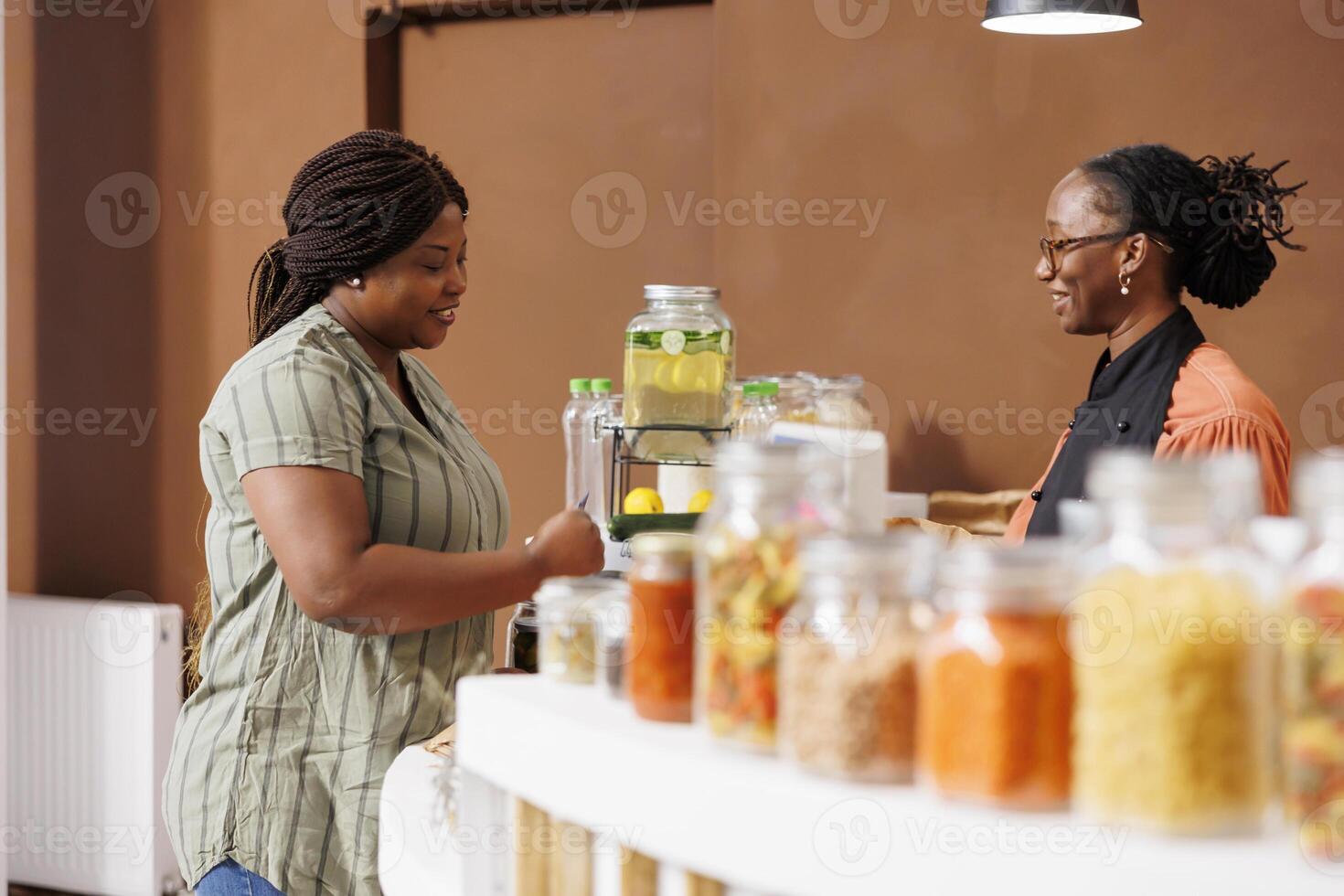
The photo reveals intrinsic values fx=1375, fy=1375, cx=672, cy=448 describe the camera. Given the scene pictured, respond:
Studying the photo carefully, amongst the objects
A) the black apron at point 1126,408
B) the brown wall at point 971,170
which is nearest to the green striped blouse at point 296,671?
the black apron at point 1126,408

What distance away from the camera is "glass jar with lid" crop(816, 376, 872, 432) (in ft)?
6.41

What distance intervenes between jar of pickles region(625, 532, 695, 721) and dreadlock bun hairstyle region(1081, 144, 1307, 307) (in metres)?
1.43

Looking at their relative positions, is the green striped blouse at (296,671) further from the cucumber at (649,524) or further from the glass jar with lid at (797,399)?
the glass jar with lid at (797,399)

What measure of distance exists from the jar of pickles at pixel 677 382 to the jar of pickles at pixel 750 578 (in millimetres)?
770

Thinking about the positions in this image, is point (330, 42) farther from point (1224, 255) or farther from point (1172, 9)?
point (1224, 255)

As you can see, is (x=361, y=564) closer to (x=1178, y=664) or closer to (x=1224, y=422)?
(x=1178, y=664)

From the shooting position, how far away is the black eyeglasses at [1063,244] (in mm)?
2107

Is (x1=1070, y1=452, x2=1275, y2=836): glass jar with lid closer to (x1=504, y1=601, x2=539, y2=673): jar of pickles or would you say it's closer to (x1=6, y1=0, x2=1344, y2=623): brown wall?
(x1=504, y1=601, x2=539, y2=673): jar of pickles

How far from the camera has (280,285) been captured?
1790 mm

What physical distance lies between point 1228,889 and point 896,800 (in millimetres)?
173

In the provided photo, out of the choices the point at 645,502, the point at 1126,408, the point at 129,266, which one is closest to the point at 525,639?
the point at 645,502

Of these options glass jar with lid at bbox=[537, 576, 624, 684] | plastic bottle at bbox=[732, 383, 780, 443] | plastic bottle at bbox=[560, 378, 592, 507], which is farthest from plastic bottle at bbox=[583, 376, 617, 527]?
glass jar with lid at bbox=[537, 576, 624, 684]

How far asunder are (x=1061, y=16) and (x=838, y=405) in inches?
32.5

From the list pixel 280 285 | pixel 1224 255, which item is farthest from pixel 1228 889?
pixel 1224 255
